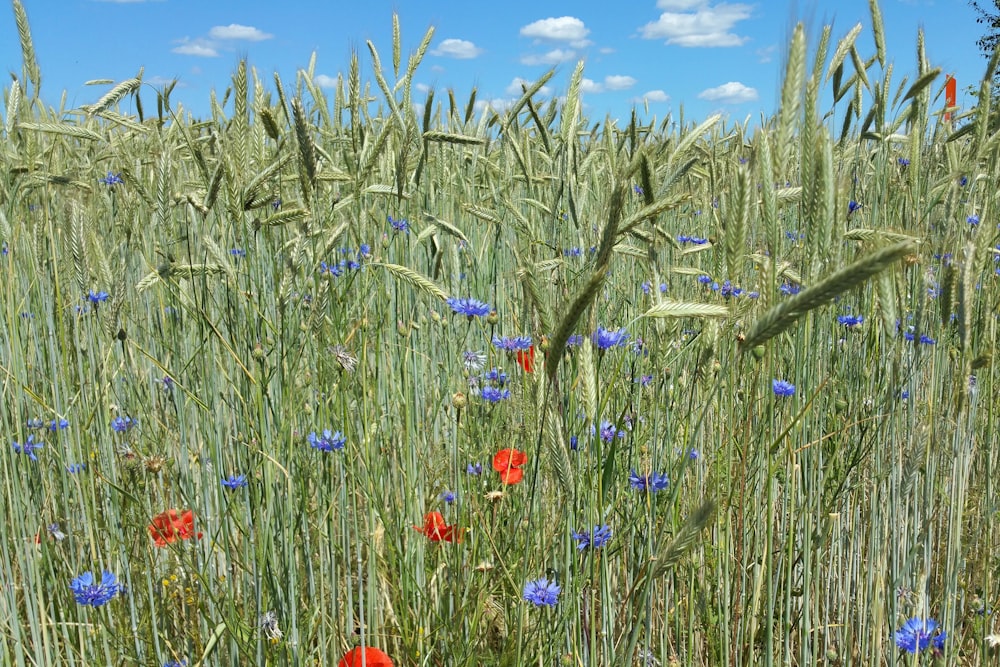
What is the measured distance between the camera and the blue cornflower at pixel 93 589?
122 centimetres

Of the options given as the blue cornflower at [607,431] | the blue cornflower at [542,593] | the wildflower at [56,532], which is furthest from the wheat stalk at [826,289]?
the wildflower at [56,532]

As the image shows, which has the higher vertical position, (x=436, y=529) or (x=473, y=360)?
(x=473, y=360)

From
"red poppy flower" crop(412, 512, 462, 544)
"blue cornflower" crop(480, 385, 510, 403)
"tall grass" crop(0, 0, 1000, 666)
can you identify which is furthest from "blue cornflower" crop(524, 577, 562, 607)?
"blue cornflower" crop(480, 385, 510, 403)

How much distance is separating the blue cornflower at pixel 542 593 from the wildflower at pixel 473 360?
74 cm

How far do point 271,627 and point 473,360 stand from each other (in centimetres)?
97

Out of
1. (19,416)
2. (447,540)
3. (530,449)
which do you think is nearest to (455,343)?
(447,540)

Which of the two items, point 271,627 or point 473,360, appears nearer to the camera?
point 271,627

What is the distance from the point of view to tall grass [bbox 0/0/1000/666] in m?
1.04

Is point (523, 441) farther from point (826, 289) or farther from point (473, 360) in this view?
point (826, 289)

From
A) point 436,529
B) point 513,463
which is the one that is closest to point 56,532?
point 436,529

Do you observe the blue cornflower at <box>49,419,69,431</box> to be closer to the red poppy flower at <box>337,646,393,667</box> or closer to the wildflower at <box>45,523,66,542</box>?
the wildflower at <box>45,523,66,542</box>

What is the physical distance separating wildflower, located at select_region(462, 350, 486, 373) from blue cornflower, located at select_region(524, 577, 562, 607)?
2.44 feet

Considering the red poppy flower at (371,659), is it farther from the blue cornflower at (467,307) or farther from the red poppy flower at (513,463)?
the blue cornflower at (467,307)

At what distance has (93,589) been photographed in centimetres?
124
